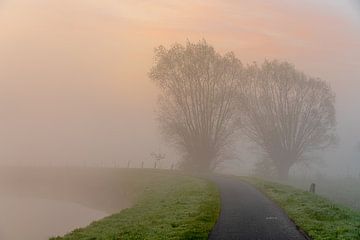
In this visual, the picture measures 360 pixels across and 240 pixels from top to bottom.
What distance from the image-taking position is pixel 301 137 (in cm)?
7338

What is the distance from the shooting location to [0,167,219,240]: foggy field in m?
21.5

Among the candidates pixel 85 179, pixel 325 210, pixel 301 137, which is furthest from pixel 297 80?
pixel 325 210

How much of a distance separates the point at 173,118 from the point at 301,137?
22.0m

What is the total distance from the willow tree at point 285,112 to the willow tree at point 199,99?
3512mm

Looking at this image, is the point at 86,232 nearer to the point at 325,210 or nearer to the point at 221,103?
the point at 325,210

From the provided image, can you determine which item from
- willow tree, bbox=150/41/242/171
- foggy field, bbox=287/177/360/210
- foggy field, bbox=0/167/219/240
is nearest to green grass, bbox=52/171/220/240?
foggy field, bbox=0/167/219/240

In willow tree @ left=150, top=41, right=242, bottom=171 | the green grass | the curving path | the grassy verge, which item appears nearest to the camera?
the curving path

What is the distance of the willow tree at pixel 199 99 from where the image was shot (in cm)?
7119

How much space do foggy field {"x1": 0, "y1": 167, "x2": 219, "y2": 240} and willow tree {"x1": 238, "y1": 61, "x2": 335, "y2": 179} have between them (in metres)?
21.0

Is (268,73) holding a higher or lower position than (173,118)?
higher

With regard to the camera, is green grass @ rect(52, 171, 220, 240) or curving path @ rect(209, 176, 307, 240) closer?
curving path @ rect(209, 176, 307, 240)

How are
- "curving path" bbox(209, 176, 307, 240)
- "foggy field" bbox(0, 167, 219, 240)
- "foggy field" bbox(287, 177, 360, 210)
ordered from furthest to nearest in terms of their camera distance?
1. "foggy field" bbox(287, 177, 360, 210)
2. "foggy field" bbox(0, 167, 219, 240)
3. "curving path" bbox(209, 176, 307, 240)

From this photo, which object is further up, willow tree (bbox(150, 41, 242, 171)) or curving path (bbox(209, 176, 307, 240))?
willow tree (bbox(150, 41, 242, 171))

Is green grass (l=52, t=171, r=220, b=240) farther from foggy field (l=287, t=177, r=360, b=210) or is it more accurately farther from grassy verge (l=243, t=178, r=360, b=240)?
foggy field (l=287, t=177, r=360, b=210)
